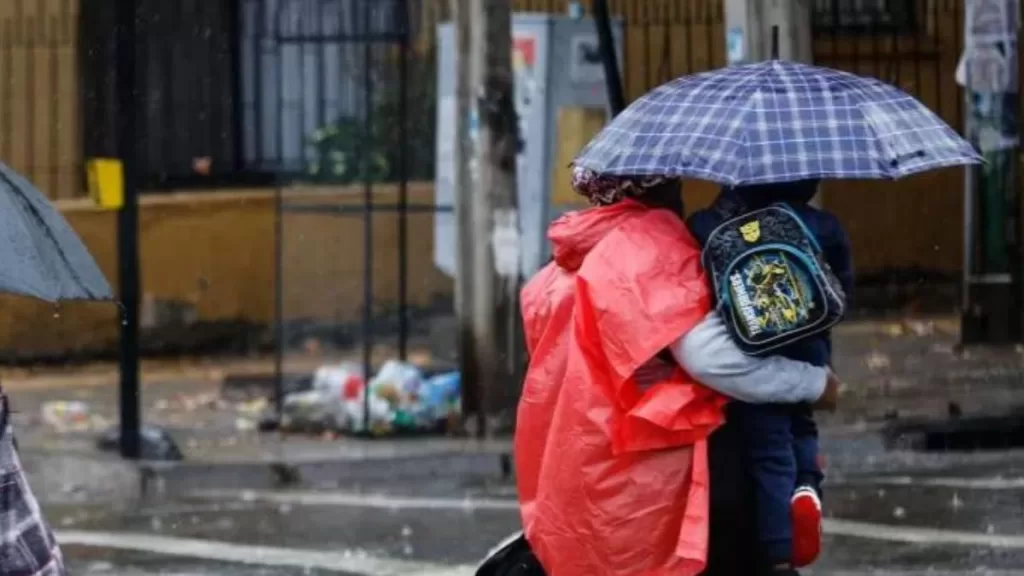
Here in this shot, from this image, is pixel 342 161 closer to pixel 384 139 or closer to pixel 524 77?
pixel 384 139

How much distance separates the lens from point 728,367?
4324 millimetres

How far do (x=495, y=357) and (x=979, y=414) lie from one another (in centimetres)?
302

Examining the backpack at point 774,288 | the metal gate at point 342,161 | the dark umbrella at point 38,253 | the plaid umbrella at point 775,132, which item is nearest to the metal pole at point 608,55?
the metal gate at point 342,161

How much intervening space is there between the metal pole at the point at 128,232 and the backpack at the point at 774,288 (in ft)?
26.1

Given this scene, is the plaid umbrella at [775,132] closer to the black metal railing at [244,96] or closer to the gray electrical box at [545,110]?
the gray electrical box at [545,110]

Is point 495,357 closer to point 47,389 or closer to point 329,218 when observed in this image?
point 329,218

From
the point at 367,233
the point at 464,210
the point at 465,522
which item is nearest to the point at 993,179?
the point at 464,210

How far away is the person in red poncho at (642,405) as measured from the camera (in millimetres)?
4320

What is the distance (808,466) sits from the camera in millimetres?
4543

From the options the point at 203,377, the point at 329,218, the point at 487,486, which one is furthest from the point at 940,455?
the point at 203,377

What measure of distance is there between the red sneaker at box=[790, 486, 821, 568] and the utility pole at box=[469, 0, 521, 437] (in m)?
8.20

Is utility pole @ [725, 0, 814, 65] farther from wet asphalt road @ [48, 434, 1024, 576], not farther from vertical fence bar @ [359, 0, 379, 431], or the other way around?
wet asphalt road @ [48, 434, 1024, 576]

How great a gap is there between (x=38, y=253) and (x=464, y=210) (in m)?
8.69

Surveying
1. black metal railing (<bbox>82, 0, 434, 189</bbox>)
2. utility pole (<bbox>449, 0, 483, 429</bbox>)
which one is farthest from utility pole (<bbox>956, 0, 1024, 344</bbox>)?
black metal railing (<bbox>82, 0, 434, 189</bbox>)
